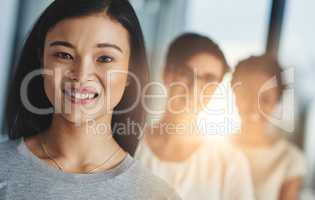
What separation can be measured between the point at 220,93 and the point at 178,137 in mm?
175

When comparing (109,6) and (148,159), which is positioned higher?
(109,6)

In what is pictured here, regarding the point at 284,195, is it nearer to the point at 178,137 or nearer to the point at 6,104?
the point at 178,137

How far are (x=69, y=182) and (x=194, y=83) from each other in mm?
446

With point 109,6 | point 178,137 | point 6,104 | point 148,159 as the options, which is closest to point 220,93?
point 178,137

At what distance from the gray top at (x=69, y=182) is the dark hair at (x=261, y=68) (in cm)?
38

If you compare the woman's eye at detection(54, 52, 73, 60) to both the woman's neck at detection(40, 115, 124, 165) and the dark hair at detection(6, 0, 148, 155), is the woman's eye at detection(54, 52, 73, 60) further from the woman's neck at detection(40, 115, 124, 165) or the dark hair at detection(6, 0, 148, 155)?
the woman's neck at detection(40, 115, 124, 165)

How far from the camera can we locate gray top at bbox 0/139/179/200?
119 cm

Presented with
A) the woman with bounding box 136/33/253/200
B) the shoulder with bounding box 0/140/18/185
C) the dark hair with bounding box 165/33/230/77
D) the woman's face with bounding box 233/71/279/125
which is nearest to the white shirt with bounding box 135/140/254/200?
the woman with bounding box 136/33/253/200

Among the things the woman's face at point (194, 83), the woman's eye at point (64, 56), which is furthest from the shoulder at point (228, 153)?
the woman's eye at point (64, 56)

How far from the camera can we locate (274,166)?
1.25m

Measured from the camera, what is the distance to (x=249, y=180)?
4.08ft

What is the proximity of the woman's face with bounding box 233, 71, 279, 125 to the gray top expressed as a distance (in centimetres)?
31

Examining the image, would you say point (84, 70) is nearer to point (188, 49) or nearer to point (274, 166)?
point (188, 49)

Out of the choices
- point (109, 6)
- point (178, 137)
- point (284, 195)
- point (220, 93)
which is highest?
point (109, 6)
